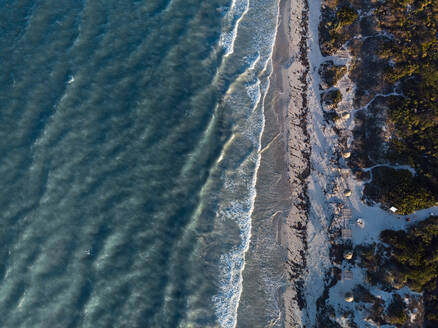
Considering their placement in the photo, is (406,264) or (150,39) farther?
(150,39)

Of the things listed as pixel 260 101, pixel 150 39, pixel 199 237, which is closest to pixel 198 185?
pixel 199 237

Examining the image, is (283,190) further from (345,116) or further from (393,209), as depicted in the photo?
(393,209)

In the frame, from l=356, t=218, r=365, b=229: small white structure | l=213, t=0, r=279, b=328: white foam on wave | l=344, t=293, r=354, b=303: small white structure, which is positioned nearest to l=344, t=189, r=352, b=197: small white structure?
l=356, t=218, r=365, b=229: small white structure

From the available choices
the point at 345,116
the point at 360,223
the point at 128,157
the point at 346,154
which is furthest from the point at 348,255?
the point at 128,157

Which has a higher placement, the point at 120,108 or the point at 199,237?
the point at 120,108

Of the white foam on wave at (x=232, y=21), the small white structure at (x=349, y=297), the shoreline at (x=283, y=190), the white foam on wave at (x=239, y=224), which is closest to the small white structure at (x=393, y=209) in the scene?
the shoreline at (x=283, y=190)

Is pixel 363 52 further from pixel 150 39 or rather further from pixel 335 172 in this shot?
pixel 150 39

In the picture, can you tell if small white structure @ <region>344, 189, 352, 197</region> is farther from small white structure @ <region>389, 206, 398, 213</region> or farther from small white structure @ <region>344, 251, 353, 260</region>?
small white structure @ <region>344, 251, 353, 260</region>
